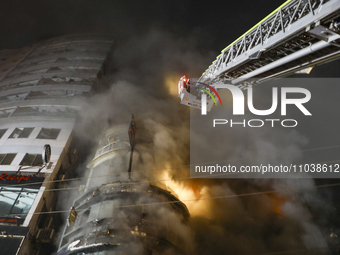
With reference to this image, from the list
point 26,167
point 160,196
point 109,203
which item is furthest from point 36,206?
point 160,196

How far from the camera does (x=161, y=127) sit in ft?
60.7

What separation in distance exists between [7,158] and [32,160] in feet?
7.47

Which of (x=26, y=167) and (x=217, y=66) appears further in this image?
Answer: (x=26, y=167)

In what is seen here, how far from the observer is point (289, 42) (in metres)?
7.30

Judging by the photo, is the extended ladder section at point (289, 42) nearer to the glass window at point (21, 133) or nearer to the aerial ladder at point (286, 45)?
the aerial ladder at point (286, 45)

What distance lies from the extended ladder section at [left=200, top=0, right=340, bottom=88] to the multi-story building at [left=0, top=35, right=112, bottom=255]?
1651 cm

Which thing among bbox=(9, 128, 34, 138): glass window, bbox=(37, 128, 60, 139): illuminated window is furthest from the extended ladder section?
bbox=(9, 128, 34, 138): glass window

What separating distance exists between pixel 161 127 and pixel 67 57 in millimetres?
23516

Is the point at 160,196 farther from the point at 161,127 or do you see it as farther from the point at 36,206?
the point at 36,206

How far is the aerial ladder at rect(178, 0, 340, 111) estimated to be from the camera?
5880 mm

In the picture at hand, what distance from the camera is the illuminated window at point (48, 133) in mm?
19688

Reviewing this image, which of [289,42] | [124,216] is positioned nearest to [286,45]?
[289,42]

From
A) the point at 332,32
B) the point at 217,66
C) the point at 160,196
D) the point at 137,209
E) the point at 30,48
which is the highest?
the point at 30,48

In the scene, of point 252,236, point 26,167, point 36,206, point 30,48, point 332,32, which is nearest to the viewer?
point 332,32
